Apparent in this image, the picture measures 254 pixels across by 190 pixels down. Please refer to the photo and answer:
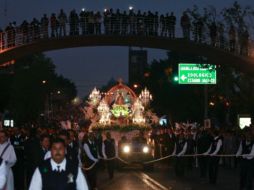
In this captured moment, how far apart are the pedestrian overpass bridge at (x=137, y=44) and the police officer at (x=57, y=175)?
38184 mm

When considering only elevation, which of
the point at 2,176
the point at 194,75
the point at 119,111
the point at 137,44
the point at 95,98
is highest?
the point at 137,44

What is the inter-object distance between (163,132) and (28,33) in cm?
1294

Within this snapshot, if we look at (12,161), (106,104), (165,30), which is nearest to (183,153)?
(12,161)

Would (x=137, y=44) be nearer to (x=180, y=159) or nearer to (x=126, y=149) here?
(x=126, y=149)

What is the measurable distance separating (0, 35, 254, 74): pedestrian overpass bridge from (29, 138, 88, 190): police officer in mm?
38184

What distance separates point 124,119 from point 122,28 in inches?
246

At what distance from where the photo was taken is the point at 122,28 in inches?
1900

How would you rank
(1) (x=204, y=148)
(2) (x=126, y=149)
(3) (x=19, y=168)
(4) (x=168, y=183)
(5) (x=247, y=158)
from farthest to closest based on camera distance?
(2) (x=126, y=149)
(1) (x=204, y=148)
(4) (x=168, y=183)
(3) (x=19, y=168)
(5) (x=247, y=158)

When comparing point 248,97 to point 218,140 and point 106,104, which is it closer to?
point 106,104

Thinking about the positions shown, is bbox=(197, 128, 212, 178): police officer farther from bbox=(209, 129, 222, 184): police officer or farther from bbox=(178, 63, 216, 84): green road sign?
bbox=(178, 63, 216, 84): green road sign

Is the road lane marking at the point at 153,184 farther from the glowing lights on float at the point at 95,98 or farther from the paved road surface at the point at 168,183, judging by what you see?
the glowing lights on float at the point at 95,98

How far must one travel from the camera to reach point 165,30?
157 ft

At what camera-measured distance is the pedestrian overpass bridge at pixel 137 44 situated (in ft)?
157

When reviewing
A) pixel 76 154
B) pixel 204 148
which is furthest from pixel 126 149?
pixel 76 154
